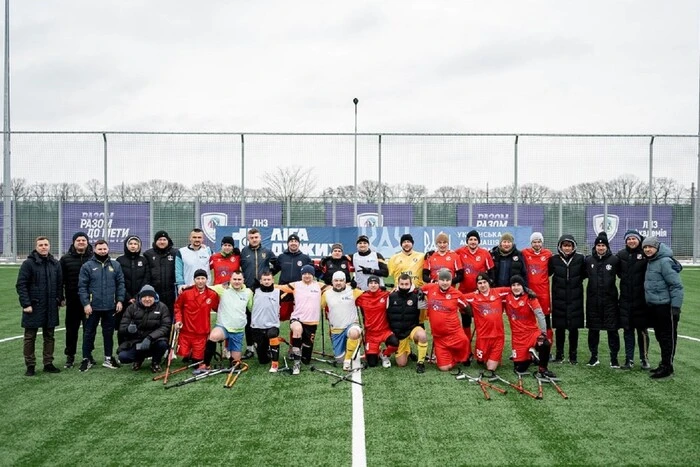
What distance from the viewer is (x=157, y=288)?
25.8ft

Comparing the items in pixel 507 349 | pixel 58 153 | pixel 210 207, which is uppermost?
pixel 58 153

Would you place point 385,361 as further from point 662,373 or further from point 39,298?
point 39,298

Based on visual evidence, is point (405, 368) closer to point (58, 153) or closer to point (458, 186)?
point (458, 186)

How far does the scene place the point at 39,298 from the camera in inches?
276

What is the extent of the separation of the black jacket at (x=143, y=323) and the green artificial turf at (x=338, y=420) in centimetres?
40

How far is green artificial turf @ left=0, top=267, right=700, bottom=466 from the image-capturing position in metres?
4.45

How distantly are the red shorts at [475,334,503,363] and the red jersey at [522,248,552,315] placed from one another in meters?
1.04

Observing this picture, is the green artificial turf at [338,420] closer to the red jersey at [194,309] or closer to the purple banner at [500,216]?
the red jersey at [194,309]

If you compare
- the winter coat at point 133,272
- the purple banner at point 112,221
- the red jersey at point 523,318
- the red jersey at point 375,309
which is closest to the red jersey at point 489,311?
the red jersey at point 523,318

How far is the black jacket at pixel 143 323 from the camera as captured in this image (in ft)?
23.7

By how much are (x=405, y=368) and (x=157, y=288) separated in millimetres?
3520

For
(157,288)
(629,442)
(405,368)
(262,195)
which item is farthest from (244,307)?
(262,195)

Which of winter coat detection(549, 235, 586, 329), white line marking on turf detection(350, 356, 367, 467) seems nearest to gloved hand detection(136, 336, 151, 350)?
white line marking on turf detection(350, 356, 367, 467)

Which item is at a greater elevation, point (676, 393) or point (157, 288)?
point (157, 288)
